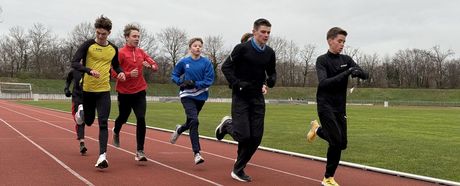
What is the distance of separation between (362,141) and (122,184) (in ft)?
29.3

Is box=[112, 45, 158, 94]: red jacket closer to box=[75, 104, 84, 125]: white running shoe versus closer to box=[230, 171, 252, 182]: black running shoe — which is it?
box=[75, 104, 84, 125]: white running shoe

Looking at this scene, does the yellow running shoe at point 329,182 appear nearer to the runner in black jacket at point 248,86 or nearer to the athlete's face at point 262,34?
the runner in black jacket at point 248,86

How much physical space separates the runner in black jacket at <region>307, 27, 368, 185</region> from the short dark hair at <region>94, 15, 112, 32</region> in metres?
3.08

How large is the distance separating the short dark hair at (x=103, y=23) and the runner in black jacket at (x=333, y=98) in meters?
3.08

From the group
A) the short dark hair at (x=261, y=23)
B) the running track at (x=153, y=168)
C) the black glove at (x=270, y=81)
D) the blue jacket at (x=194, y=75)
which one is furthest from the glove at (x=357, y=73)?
the blue jacket at (x=194, y=75)

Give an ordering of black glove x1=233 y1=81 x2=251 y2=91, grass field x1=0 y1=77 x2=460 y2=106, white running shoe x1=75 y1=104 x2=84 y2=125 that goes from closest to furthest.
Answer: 1. black glove x1=233 y1=81 x2=251 y2=91
2. white running shoe x1=75 y1=104 x2=84 y2=125
3. grass field x1=0 y1=77 x2=460 y2=106

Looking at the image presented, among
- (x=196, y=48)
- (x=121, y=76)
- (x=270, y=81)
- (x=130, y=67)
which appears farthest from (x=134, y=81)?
(x=270, y=81)

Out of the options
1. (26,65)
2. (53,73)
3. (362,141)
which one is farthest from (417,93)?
(362,141)

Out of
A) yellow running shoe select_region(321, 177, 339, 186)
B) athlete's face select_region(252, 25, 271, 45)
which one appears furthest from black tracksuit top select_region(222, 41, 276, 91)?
yellow running shoe select_region(321, 177, 339, 186)

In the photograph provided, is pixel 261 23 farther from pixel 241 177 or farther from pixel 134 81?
pixel 134 81

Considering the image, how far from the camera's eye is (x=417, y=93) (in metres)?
90.9

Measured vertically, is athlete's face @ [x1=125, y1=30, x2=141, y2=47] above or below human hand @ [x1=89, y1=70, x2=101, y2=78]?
above

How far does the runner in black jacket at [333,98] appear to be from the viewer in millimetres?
6281

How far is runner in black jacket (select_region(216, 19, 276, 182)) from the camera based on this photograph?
6.61 metres
